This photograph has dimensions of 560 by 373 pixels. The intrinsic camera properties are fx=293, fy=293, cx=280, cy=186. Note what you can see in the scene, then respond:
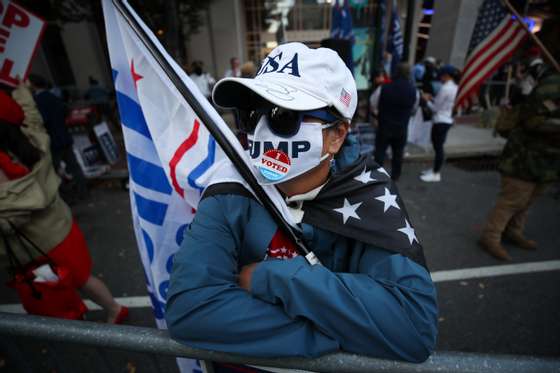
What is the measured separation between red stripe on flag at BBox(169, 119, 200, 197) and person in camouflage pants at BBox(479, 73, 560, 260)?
3384 millimetres

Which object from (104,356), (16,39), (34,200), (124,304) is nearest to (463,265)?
(104,356)

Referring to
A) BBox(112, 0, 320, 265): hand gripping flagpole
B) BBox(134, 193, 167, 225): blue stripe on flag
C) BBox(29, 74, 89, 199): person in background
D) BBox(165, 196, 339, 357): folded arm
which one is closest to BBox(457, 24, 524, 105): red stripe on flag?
BBox(112, 0, 320, 265): hand gripping flagpole

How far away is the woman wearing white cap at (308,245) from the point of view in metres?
0.85

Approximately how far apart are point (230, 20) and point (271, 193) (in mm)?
14539

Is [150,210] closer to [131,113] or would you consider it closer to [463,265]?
[131,113]

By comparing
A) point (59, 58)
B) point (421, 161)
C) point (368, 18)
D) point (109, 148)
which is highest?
point (368, 18)

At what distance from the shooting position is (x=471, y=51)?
4.32 meters

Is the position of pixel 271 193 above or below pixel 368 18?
below

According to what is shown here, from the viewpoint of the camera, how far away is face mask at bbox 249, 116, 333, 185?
3.60ft

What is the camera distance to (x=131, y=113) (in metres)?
1.61

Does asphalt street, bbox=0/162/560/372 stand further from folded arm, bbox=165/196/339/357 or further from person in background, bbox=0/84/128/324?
folded arm, bbox=165/196/339/357

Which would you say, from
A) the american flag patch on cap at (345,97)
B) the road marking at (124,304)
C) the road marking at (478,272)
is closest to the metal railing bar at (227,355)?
the american flag patch on cap at (345,97)

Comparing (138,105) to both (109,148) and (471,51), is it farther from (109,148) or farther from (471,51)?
(109,148)

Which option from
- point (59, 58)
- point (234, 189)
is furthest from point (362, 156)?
point (59, 58)
